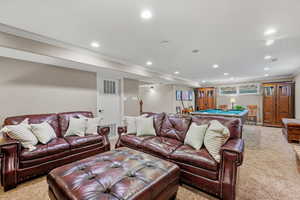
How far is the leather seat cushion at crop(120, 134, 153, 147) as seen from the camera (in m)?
2.68

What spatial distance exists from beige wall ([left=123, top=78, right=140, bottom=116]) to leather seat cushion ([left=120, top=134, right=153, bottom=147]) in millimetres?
2216

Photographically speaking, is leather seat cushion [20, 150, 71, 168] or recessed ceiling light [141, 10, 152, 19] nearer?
recessed ceiling light [141, 10, 152, 19]

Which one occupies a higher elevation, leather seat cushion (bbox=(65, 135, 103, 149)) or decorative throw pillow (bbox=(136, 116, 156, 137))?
decorative throw pillow (bbox=(136, 116, 156, 137))

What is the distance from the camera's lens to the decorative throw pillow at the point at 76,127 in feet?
9.95

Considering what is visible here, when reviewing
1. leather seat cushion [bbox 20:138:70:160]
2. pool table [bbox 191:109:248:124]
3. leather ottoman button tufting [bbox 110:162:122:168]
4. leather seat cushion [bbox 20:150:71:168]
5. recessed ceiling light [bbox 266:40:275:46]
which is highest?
recessed ceiling light [bbox 266:40:275:46]

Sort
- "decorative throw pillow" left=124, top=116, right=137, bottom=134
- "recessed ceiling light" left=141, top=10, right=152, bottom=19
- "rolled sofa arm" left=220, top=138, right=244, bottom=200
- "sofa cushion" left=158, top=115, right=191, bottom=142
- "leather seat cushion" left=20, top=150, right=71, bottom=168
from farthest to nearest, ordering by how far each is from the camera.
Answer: "decorative throw pillow" left=124, top=116, right=137, bottom=134 < "sofa cushion" left=158, top=115, right=191, bottom=142 < "leather seat cushion" left=20, top=150, right=71, bottom=168 < "recessed ceiling light" left=141, top=10, right=152, bottom=19 < "rolled sofa arm" left=220, top=138, right=244, bottom=200

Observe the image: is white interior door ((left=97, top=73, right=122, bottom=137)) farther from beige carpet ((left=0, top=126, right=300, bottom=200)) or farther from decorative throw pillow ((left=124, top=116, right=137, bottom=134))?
beige carpet ((left=0, top=126, right=300, bottom=200))

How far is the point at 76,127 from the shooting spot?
10.1 feet

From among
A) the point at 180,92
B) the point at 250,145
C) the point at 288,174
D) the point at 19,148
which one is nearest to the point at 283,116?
the point at 250,145

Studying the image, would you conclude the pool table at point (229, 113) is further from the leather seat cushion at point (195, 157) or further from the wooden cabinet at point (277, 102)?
the leather seat cushion at point (195, 157)

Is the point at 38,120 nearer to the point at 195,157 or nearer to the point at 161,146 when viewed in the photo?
the point at 161,146

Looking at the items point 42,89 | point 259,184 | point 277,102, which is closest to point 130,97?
point 42,89

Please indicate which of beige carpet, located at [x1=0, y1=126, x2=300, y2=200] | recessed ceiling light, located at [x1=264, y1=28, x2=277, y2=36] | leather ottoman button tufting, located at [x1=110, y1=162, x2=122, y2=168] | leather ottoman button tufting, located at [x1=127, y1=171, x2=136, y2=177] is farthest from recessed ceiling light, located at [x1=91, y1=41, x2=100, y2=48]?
recessed ceiling light, located at [x1=264, y1=28, x2=277, y2=36]

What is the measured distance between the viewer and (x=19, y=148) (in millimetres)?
2072
